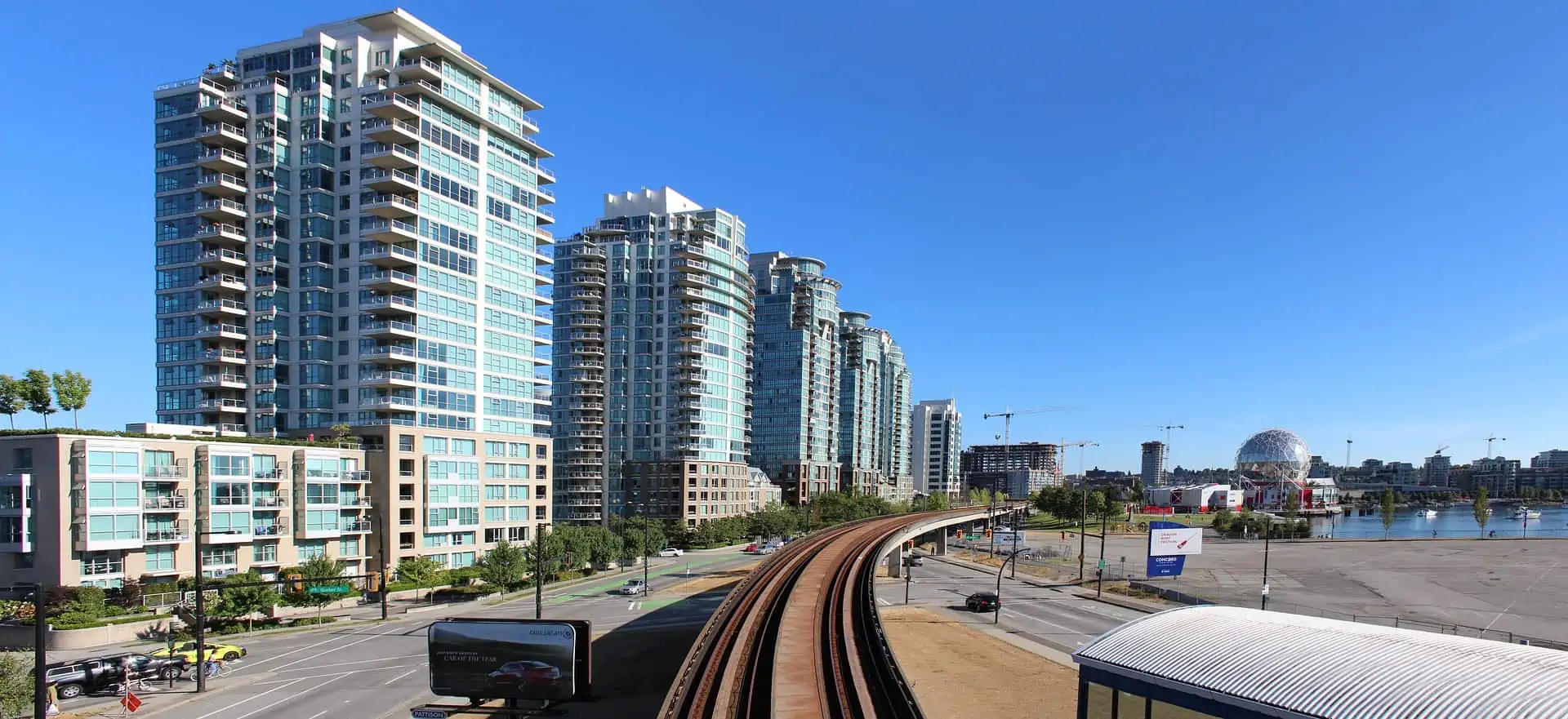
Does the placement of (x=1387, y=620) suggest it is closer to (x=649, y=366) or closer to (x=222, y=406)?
(x=222, y=406)

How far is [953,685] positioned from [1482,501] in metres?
203

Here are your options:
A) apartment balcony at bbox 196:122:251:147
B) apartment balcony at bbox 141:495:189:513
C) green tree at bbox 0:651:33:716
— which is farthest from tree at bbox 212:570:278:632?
apartment balcony at bbox 196:122:251:147

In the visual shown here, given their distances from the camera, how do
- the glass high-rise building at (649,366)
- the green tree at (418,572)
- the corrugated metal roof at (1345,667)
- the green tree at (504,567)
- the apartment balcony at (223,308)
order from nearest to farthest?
1. the corrugated metal roof at (1345,667)
2. the green tree at (504,567)
3. the green tree at (418,572)
4. the apartment balcony at (223,308)
5. the glass high-rise building at (649,366)

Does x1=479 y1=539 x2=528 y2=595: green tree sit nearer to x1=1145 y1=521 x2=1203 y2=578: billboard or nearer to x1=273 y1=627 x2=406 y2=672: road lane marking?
x1=273 y1=627 x2=406 y2=672: road lane marking

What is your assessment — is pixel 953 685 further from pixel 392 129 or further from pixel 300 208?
pixel 300 208

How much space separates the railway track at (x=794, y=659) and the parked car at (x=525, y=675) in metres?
4.62

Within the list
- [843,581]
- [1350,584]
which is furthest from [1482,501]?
[843,581]

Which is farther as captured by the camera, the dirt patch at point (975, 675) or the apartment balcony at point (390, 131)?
the apartment balcony at point (390, 131)

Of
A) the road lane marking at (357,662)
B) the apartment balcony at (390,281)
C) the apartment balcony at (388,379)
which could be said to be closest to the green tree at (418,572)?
the apartment balcony at (388,379)

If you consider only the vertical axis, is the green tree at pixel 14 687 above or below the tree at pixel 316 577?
above

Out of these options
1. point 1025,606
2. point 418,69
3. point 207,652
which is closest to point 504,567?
point 207,652

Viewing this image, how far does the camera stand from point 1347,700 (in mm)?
18047

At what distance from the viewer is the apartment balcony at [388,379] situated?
273ft

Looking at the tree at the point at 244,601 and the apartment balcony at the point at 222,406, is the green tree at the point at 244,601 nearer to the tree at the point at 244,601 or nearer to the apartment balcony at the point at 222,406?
the tree at the point at 244,601
